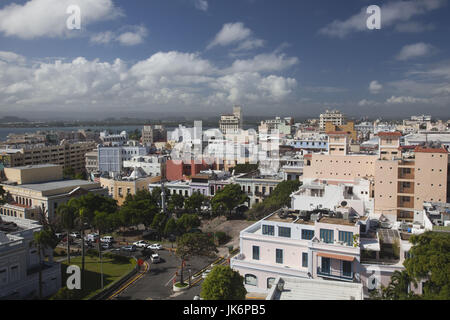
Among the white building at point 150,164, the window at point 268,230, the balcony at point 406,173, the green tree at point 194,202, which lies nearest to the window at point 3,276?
the window at point 268,230

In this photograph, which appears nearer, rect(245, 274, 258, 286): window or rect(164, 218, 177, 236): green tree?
rect(245, 274, 258, 286): window

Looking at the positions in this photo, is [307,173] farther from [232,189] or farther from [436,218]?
[436,218]

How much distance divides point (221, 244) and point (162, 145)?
50919mm

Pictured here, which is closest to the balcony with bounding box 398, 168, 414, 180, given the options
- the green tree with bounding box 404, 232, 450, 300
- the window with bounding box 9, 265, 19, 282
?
the green tree with bounding box 404, 232, 450, 300

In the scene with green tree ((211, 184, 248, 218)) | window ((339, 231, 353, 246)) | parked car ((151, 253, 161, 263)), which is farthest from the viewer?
green tree ((211, 184, 248, 218))

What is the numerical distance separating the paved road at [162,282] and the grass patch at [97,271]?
3.70 feet

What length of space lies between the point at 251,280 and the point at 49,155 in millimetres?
49462

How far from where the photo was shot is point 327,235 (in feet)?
49.0

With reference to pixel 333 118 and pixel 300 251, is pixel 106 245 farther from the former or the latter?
pixel 333 118

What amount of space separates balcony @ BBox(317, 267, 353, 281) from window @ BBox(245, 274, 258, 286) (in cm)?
269

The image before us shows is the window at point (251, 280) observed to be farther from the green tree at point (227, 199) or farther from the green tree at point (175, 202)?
the green tree at point (175, 202)

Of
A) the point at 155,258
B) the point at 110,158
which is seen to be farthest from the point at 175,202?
the point at 110,158

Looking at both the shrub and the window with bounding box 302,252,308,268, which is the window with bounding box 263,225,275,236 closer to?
the window with bounding box 302,252,308,268

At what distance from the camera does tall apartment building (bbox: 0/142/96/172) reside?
51812 mm
